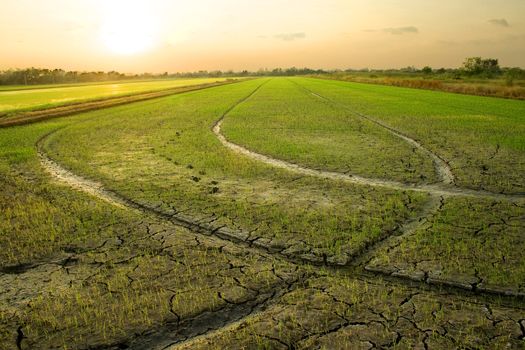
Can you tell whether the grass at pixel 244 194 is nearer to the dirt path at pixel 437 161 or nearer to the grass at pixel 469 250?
the grass at pixel 469 250

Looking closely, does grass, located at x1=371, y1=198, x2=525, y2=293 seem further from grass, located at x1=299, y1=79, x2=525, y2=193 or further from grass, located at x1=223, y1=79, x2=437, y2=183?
grass, located at x1=223, y1=79, x2=437, y2=183

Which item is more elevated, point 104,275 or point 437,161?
point 437,161

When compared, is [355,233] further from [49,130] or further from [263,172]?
[49,130]

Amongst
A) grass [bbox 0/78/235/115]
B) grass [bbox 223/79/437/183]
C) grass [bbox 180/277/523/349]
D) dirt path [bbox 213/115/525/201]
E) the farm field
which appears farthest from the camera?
grass [bbox 0/78/235/115]

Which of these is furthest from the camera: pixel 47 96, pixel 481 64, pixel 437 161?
pixel 481 64

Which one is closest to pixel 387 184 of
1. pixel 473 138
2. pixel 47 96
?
pixel 473 138

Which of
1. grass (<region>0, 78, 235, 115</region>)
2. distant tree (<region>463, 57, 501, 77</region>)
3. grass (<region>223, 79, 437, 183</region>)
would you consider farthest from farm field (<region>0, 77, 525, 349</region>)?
distant tree (<region>463, 57, 501, 77</region>)

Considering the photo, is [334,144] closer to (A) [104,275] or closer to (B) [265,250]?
(B) [265,250]

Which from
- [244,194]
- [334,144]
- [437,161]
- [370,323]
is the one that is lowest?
[370,323]

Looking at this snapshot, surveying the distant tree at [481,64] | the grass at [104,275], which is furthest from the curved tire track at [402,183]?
the distant tree at [481,64]
